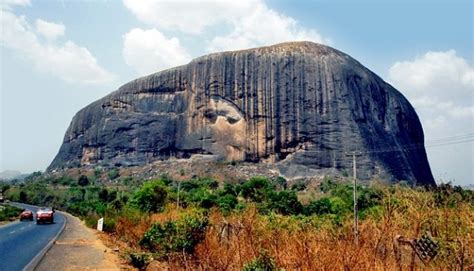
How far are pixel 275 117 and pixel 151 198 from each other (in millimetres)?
61921

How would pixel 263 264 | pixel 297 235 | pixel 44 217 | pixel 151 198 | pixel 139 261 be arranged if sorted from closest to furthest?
pixel 297 235 < pixel 263 264 < pixel 139 261 < pixel 151 198 < pixel 44 217

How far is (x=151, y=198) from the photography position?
33.6m

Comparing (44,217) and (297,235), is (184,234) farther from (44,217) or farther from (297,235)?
(44,217)

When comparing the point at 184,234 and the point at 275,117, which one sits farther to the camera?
the point at 275,117

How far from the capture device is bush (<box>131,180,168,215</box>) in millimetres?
32378

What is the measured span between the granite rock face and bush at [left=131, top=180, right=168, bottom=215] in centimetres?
5445

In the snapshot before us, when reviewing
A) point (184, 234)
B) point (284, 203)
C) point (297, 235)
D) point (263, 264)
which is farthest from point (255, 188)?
point (297, 235)

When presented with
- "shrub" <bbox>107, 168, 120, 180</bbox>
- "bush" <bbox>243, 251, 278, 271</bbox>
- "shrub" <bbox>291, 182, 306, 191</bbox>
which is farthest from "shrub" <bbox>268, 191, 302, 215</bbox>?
"shrub" <bbox>107, 168, 120, 180</bbox>

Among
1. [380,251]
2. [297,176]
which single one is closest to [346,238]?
[380,251]

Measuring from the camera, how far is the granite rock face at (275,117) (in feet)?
297

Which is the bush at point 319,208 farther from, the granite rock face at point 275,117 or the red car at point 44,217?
the granite rock face at point 275,117

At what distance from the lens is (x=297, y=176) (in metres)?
86.1

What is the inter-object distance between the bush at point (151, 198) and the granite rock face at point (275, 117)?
54.5 m

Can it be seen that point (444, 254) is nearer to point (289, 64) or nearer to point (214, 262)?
point (214, 262)
